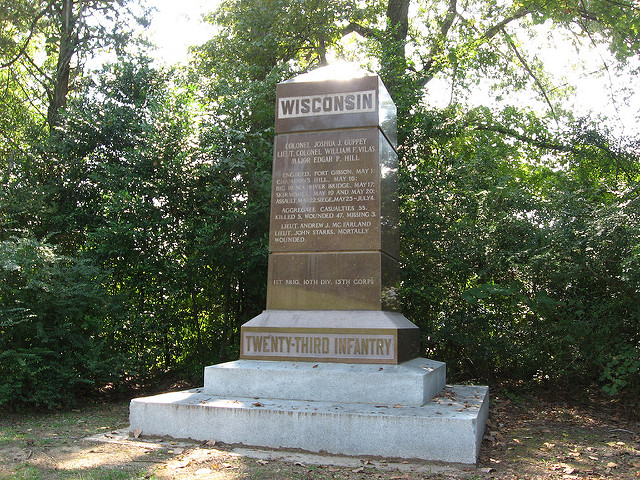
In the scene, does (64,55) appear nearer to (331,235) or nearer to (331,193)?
(331,193)

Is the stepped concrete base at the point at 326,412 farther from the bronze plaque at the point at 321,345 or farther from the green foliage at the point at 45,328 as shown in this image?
Result: the green foliage at the point at 45,328

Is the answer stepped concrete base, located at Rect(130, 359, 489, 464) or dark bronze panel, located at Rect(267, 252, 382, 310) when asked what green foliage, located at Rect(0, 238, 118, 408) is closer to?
Answer: stepped concrete base, located at Rect(130, 359, 489, 464)

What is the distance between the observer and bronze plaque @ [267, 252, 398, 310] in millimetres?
6078

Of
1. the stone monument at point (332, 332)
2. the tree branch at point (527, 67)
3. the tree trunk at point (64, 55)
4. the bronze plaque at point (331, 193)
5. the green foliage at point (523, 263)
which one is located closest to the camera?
the stone monument at point (332, 332)

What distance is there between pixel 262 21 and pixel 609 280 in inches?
335

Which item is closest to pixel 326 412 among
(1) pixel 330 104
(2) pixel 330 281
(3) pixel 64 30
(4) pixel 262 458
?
(4) pixel 262 458

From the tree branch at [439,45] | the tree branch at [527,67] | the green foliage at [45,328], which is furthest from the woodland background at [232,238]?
the tree branch at [527,67]

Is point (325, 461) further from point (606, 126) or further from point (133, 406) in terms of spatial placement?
point (606, 126)

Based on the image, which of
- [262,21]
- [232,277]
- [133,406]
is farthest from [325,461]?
[262,21]

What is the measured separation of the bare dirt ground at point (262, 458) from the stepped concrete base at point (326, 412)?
0.11 m

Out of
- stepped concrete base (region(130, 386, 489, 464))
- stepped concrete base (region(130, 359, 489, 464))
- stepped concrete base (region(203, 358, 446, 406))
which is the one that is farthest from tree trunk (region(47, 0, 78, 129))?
stepped concrete base (region(130, 386, 489, 464))

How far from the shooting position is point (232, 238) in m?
9.58

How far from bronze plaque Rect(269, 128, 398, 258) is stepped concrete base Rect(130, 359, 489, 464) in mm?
1328

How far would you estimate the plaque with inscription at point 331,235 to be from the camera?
5918mm
